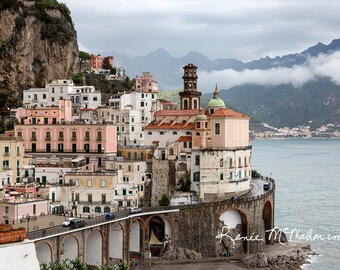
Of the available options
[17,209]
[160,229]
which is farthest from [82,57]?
[17,209]

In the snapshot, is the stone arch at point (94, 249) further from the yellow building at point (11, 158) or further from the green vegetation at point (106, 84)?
the green vegetation at point (106, 84)

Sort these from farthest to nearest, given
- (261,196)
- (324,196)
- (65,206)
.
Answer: (324,196) → (261,196) → (65,206)

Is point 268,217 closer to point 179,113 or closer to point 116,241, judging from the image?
point 179,113

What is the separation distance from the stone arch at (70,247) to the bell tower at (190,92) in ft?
146

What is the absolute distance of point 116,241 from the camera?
6122 centimetres

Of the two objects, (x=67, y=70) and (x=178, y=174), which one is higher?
(x=67, y=70)

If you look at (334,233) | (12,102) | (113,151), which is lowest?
(334,233)

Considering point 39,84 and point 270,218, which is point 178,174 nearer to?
point 270,218

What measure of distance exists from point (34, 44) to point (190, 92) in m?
26.4

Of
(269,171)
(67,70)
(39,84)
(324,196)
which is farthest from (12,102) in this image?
(269,171)

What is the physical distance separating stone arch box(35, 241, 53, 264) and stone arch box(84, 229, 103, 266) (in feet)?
25.6

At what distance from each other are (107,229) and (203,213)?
13949 mm

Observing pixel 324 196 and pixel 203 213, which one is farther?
pixel 324 196

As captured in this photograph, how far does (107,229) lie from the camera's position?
5784cm
